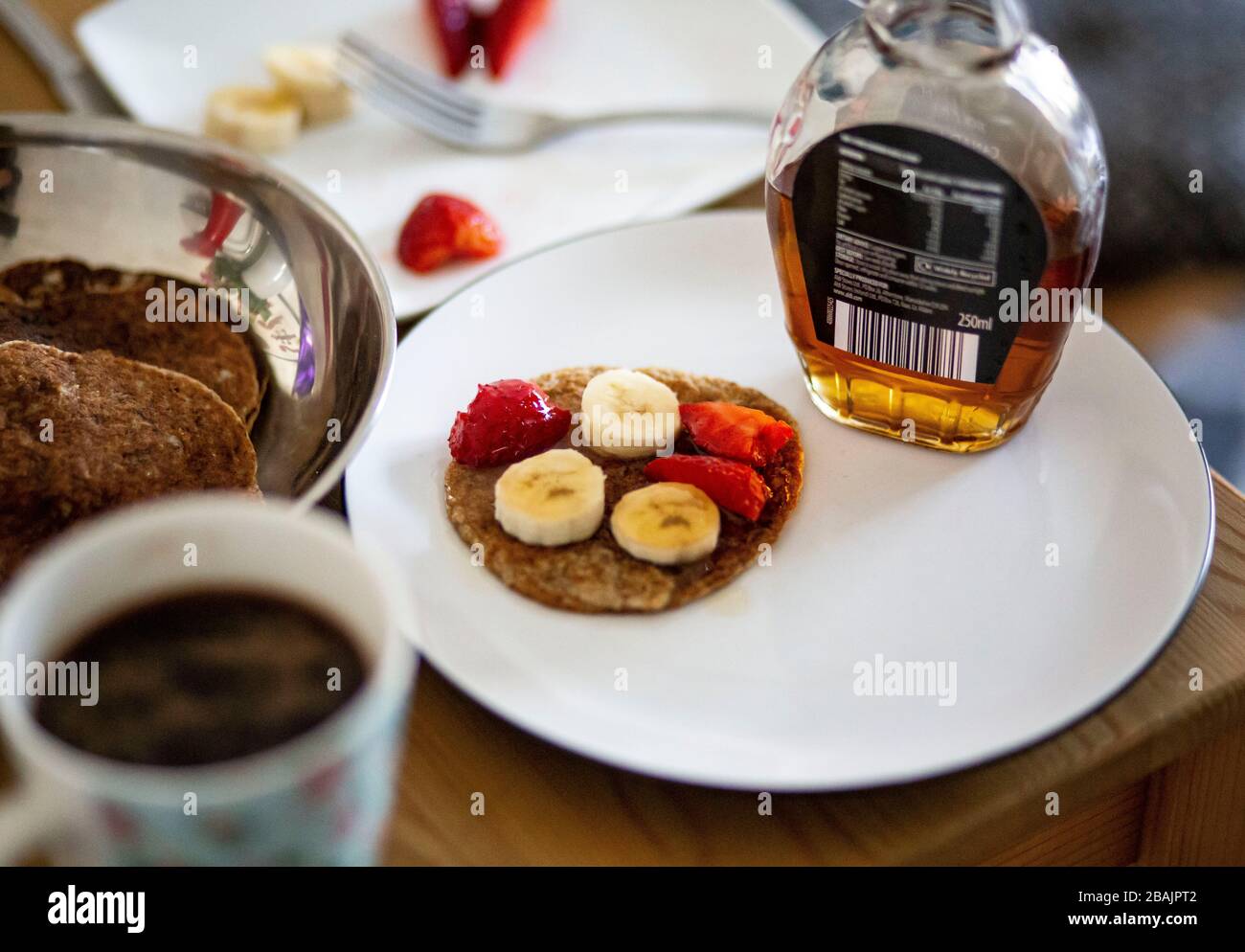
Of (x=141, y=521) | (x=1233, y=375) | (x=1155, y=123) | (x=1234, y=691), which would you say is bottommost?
(x=1233, y=375)

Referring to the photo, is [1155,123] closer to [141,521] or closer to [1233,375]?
[1233,375]

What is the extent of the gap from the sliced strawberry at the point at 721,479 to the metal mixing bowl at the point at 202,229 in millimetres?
265

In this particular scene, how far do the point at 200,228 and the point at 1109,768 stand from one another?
0.83m

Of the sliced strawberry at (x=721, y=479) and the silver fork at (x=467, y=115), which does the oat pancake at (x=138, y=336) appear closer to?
the sliced strawberry at (x=721, y=479)

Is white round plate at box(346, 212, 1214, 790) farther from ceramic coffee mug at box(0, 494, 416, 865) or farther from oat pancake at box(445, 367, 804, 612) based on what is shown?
ceramic coffee mug at box(0, 494, 416, 865)

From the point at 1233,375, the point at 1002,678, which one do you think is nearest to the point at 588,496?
the point at 1002,678

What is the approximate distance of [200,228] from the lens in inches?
40.9

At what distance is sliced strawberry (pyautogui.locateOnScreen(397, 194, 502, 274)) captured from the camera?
1.22 m

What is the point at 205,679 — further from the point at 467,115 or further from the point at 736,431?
the point at 467,115

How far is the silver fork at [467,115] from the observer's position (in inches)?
55.7

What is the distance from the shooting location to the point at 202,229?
1.04 meters

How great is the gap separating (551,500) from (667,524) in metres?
0.08

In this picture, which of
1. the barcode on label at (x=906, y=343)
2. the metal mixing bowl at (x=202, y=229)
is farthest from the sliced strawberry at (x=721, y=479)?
the metal mixing bowl at (x=202, y=229)
